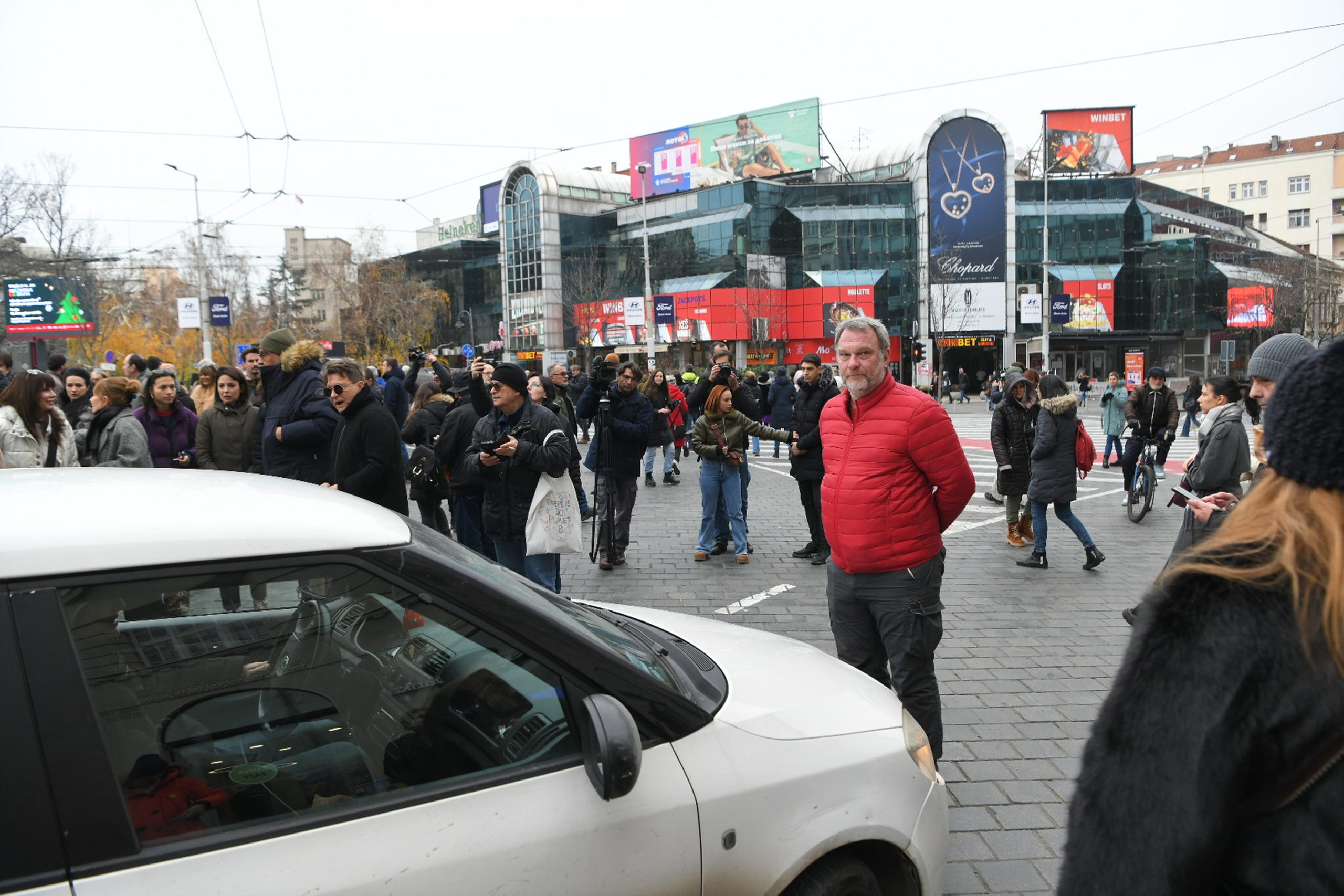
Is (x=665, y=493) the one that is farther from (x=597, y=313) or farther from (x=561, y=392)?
(x=597, y=313)

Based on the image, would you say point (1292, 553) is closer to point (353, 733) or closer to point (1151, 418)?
point (353, 733)

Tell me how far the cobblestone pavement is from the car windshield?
1.12 meters

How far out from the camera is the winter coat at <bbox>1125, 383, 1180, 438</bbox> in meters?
11.5

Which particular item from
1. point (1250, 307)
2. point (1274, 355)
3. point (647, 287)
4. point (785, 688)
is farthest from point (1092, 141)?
point (785, 688)

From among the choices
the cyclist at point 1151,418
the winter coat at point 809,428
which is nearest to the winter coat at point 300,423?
the winter coat at point 809,428

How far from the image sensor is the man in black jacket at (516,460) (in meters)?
5.96

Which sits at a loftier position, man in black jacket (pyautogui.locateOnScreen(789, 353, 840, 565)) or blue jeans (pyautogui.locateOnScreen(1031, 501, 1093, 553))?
man in black jacket (pyautogui.locateOnScreen(789, 353, 840, 565))

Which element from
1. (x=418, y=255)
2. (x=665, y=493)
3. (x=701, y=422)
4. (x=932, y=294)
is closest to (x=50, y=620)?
(x=701, y=422)

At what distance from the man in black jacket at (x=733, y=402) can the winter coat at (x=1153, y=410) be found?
5566 mm

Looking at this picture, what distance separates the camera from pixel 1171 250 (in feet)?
193

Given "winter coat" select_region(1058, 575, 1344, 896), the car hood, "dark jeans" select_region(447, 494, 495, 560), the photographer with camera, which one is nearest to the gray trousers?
the photographer with camera

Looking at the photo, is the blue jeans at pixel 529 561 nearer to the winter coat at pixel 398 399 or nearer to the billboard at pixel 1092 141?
the winter coat at pixel 398 399

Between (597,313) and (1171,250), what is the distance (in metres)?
38.6

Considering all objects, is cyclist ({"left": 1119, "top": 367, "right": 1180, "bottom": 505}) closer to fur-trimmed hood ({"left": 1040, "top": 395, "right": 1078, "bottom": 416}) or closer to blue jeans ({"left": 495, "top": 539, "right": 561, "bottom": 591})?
fur-trimmed hood ({"left": 1040, "top": 395, "right": 1078, "bottom": 416})
